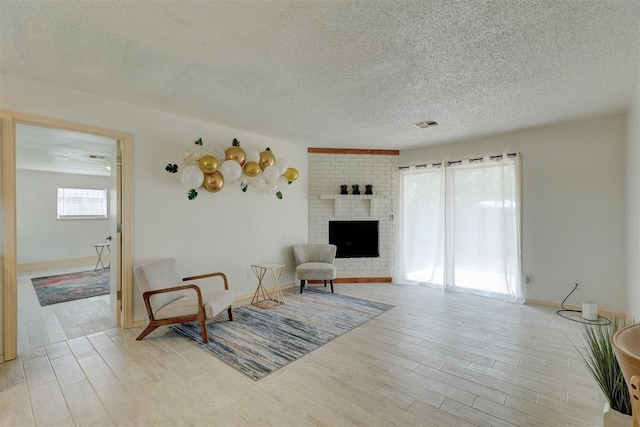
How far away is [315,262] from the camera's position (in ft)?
16.8

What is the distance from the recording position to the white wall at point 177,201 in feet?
9.64

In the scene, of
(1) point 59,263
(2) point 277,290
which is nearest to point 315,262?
(2) point 277,290

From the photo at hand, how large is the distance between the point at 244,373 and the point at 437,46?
298 cm

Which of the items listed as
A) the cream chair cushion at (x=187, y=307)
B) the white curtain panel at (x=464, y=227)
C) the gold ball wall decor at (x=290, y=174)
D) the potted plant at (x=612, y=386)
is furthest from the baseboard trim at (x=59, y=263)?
the potted plant at (x=612, y=386)

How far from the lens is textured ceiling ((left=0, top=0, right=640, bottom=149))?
177 centimetres

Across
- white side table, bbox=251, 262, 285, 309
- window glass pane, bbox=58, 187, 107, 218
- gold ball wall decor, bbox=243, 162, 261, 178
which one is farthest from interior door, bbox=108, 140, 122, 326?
window glass pane, bbox=58, 187, 107, 218

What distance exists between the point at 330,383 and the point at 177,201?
Answer: 112 inches

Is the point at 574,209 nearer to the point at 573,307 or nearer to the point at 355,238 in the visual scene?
the point at 573,307

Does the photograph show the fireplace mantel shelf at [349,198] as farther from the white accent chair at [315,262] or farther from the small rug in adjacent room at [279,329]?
the small rug in adjacent room at [279,329]

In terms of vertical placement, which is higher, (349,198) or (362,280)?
(349,198)

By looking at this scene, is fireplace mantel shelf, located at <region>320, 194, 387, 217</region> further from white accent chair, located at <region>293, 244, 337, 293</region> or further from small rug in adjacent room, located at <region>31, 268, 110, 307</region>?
small rug in adjacent room, located at <region>31, 268, 110, 307</region>

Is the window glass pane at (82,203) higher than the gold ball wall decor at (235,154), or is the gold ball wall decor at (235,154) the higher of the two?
the gold ball wall decor at (235,154)

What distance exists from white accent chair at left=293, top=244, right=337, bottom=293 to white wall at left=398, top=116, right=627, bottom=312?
2982mm

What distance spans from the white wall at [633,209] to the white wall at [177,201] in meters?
4.39
